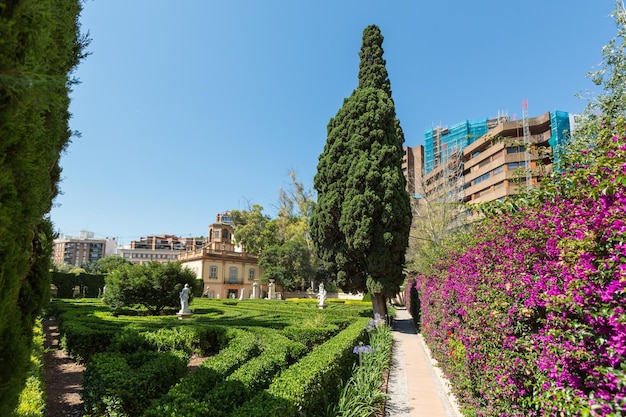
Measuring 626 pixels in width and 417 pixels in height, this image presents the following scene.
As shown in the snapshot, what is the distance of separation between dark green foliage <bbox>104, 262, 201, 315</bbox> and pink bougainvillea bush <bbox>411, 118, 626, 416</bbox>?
13.0 meters

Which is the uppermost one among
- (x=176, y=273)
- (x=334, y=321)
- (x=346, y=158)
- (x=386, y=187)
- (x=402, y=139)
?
(x=402, y=139)

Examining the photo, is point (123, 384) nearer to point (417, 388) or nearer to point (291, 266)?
point (417, 388)

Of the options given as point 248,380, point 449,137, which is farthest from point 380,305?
point 449,137

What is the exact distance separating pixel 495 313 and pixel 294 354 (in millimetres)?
3953

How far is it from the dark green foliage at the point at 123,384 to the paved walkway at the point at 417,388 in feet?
11.3

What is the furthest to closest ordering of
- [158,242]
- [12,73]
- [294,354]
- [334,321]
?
[158,242] → [334,321] → [294,354] → [12,73]

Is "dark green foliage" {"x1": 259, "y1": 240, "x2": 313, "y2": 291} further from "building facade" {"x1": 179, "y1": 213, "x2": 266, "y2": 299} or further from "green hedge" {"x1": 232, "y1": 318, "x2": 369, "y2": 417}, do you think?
"green hedge" {"x1": 232, "y1": 318, "x2": 369, "y2": 417}

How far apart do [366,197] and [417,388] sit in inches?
330

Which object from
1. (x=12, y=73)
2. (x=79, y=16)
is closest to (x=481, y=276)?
(x=12, y=73)

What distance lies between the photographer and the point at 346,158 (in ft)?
51.7

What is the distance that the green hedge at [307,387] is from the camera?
3.27m

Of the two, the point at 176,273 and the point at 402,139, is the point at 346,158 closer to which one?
the point at 402,139

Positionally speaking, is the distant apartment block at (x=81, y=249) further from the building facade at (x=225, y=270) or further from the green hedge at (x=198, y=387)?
the green hedge at (x=198, y=387)

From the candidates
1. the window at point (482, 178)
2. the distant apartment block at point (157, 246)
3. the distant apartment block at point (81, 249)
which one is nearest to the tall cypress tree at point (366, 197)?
the window at point (482, 178)
